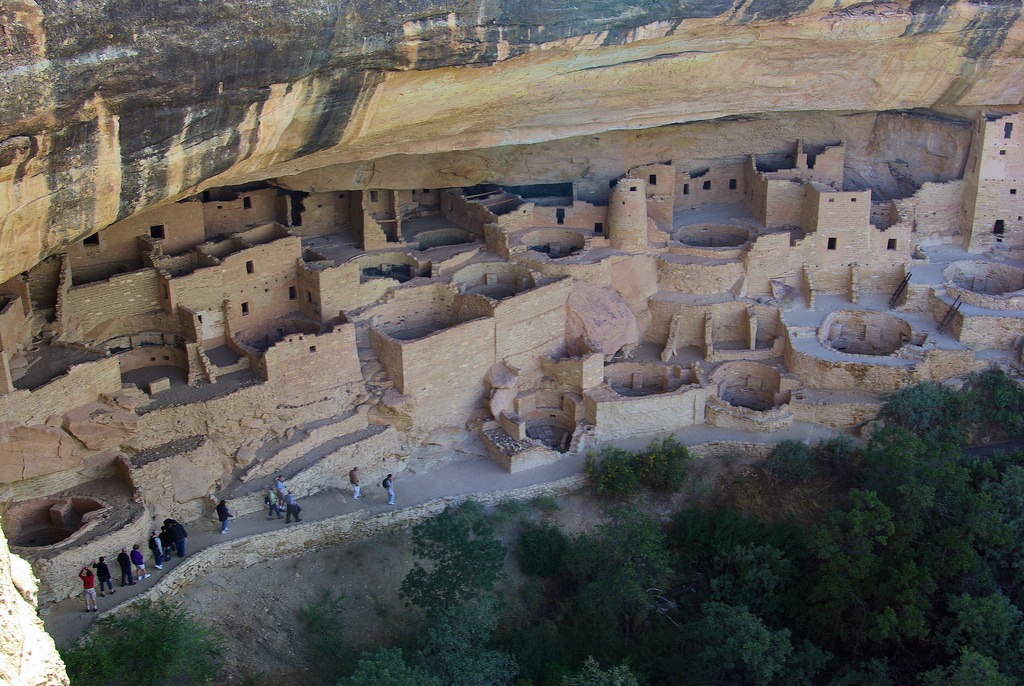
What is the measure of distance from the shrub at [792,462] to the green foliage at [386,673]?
20.6 feet

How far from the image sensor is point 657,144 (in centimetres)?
1883

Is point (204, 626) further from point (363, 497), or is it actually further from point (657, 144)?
point (657, 144)

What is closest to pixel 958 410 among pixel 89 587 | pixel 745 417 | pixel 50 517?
pixel 745 417

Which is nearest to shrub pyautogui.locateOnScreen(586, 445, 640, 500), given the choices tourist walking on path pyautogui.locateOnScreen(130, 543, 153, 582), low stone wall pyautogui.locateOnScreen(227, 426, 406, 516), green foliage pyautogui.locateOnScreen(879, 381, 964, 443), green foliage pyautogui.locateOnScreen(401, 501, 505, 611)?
green foliage pyautogui.locateOnScreen(401, 501, 505, 611)

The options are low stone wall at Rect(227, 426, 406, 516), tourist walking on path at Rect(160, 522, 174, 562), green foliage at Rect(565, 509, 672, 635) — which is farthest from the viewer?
green foliage at Rect(565, 509, 672, 635)

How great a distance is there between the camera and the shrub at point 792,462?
15789mm

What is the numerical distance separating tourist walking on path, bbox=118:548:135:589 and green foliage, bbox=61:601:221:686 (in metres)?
0.47

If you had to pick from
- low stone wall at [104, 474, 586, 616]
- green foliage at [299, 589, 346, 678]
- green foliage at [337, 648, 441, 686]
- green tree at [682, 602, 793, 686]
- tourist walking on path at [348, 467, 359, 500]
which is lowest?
green tree at [682, 602, 793, 686]

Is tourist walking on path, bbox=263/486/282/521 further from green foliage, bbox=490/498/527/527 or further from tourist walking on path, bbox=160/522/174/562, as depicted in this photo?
green foliage, bbox=490/498/527/527

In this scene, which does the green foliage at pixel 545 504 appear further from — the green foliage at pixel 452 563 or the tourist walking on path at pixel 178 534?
the tourist walking on path at pixel 178 534

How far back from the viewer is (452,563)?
13.4 meters

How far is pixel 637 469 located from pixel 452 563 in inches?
140

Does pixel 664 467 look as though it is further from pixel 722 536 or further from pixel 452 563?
pixel 452 563

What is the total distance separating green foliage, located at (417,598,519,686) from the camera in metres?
12.5
